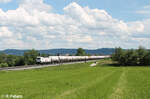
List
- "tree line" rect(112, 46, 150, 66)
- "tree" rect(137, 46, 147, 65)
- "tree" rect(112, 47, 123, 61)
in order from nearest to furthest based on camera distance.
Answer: "tree line" rect(112, 46, 150, 66)
"tree" rect(137, 46, 147, 65)
"tree" rect(112, 47, 123, 61)

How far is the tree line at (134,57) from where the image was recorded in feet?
406

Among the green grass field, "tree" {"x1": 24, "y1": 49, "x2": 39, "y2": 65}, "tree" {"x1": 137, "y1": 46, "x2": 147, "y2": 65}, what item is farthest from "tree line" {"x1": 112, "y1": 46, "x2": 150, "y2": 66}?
the green grass field

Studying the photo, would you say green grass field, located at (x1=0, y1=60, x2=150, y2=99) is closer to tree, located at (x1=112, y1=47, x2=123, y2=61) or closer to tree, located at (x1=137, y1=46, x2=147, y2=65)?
tree, located at (x1=137, y1=46, x2=147, y2=65)

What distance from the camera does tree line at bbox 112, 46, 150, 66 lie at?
124 metres

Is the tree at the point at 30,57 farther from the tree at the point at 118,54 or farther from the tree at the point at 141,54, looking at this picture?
the tree at the point at 141,54

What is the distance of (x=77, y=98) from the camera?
19.0 meters

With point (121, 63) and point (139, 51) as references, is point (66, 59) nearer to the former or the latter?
point (121, 63)

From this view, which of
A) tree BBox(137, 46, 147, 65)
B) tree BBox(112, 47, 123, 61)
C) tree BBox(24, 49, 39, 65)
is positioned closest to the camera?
tree BBox(137, 46, 147, 65)

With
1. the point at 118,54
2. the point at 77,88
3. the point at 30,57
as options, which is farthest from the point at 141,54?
the point at 77,88

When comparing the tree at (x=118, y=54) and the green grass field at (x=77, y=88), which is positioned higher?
the tree at (x=118, y=54)

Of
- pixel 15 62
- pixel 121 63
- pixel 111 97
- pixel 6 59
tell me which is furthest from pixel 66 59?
pixel 111 97

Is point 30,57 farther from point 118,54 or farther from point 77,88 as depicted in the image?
point 77,88

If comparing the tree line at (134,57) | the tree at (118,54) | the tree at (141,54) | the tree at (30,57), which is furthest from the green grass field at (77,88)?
the tree at (30,57)

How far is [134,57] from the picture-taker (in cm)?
12575
